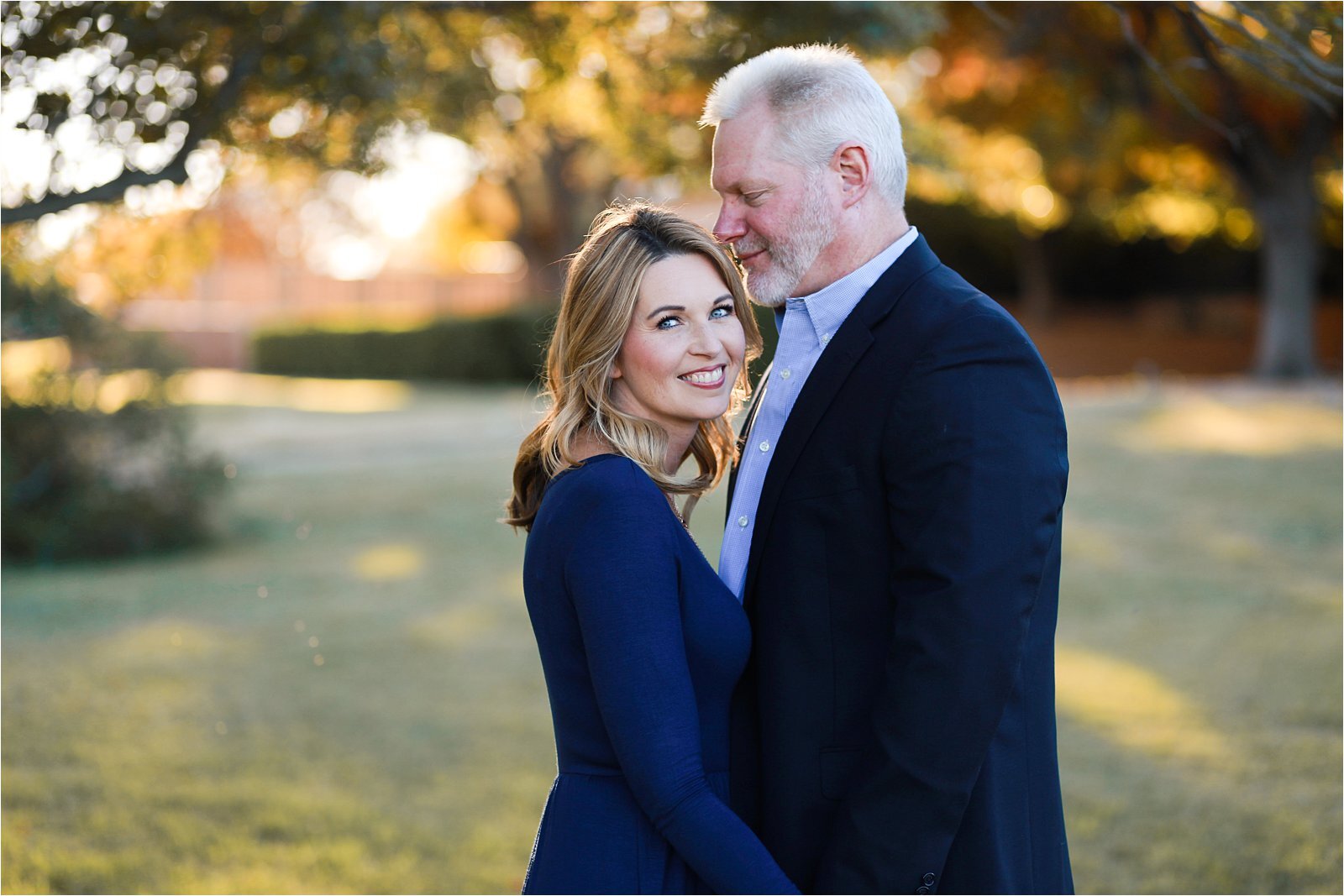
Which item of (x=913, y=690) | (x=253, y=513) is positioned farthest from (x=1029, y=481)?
(x=253, y=513)

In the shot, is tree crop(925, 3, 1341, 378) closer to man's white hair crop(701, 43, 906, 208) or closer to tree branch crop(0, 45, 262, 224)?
tree branch crop(0, 45, 262, 224)

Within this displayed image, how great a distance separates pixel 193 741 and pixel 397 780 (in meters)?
1.29

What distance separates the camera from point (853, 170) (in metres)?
2.22

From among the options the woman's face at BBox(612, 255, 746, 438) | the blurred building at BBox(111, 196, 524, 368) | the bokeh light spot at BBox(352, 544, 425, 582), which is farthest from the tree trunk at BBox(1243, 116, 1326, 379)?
the blurred building at BBox(111, 196, 524, 368)

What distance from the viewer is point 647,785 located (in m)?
2.01

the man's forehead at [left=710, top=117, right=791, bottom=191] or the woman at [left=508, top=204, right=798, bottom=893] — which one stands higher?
the man's forehead at [left=710, top=117, right=791, bottom=191]

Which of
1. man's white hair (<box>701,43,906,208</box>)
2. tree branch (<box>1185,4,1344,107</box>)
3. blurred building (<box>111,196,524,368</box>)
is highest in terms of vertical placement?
tree branch (<box>1185,4,1344,107</box>)

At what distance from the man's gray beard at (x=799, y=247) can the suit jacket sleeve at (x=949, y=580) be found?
0.33 m

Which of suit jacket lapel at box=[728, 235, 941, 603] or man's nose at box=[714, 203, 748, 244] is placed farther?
man's nose at box=[714, 203, 748, 244]

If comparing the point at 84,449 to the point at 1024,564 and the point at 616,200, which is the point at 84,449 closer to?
the point at 616,200

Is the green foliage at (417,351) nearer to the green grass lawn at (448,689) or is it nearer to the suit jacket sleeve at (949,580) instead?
the green grass lawn at (448,689)

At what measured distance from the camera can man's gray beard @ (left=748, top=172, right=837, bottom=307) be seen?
7.30 feet

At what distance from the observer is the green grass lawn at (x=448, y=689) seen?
4.98 m

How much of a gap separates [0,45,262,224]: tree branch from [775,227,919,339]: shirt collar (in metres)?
2.77
